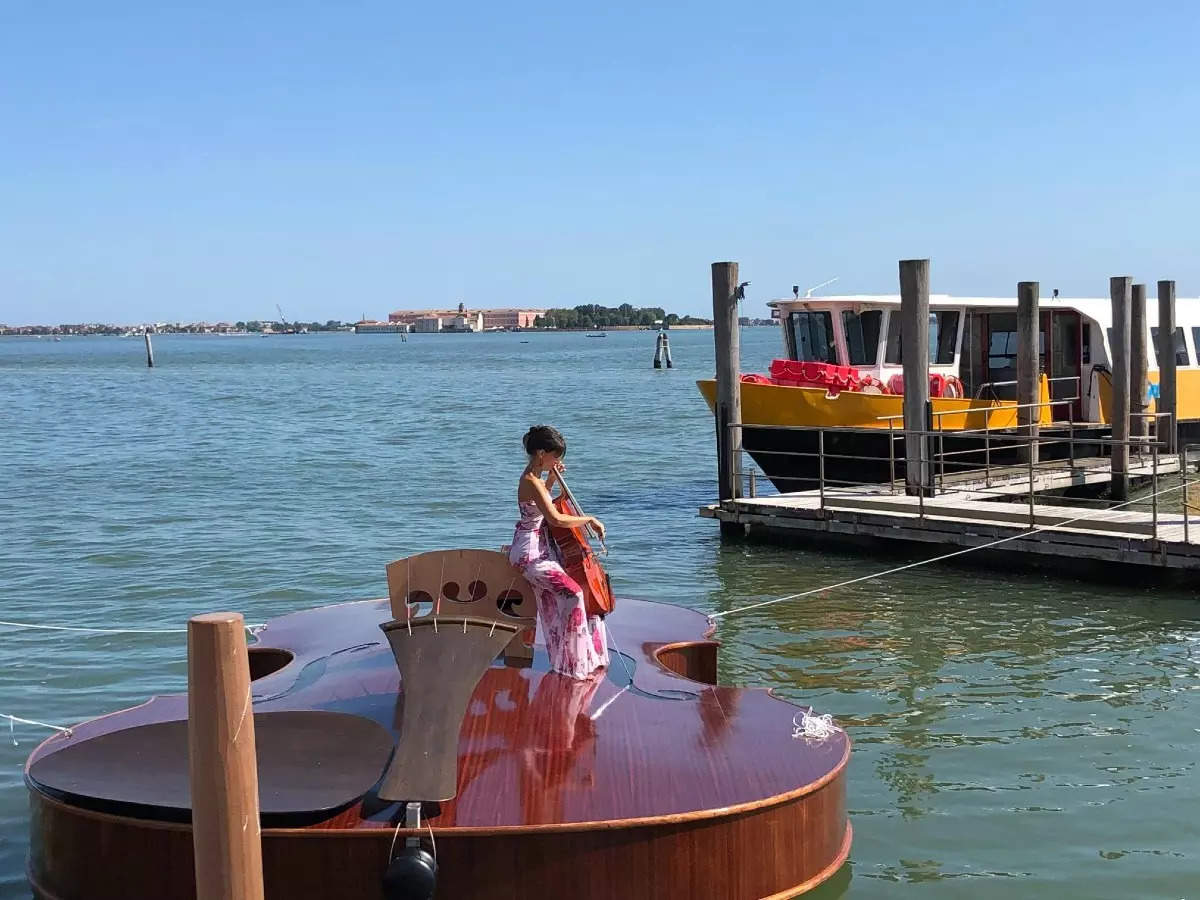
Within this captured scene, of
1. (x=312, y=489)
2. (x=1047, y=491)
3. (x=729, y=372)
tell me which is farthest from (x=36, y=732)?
(x=312, y=489)

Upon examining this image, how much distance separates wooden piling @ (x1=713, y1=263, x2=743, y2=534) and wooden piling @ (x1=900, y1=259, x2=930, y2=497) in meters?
2.01

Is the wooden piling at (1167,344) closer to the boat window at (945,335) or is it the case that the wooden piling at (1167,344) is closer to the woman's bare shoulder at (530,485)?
the boat window at (945,335)

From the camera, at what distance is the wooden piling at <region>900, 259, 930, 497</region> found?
15.5 metres

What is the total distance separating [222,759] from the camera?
4.24 metres

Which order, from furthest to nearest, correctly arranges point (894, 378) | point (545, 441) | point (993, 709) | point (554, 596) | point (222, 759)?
point (894, 378) → point (993, 709) → point (554, 596) → point (545, 441) → point (222, 759)

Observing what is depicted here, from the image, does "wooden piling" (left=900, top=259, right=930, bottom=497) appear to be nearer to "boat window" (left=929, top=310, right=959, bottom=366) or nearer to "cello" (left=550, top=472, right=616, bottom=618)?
"boat window" (left=929, top=310, right=959, bottom=366)

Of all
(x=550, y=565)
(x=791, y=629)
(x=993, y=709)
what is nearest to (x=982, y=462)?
(x=791, y=629)

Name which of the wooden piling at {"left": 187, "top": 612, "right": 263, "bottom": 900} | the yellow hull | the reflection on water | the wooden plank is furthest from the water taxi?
the wooden piling at {"left": 187, "top": 612, "right": 263, "bottom": 900}

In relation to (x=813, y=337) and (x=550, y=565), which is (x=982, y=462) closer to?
(x=813, y=337)

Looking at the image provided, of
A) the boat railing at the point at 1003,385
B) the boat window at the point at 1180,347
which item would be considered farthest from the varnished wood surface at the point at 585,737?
the boat window at the point at 1180,347

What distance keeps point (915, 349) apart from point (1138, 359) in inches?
225

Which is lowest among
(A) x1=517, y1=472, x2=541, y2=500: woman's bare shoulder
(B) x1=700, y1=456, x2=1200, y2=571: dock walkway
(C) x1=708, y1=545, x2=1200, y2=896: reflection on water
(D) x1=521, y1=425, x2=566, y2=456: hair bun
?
(C) x1=708, y1=545, x2=1200, y2=896: reflection on water

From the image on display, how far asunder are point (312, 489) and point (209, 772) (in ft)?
65.4

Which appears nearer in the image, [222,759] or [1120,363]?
[222,759]
